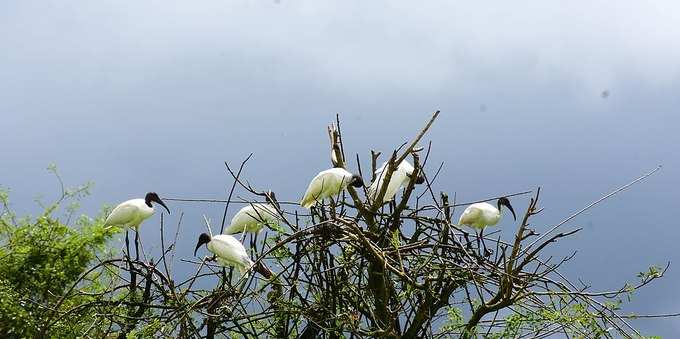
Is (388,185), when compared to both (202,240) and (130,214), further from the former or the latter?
(130,214)

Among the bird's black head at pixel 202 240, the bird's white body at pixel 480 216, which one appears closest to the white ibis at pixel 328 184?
the bird's black head at pixel 202 240

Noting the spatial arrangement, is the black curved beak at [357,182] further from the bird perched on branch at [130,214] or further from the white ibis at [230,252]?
the bird perched on branch at [130,214]

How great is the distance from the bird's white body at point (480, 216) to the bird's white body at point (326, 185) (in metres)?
1.16

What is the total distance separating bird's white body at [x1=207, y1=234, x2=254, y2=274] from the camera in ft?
14.7

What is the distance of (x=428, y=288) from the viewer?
12.7 ft

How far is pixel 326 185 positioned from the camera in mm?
4562

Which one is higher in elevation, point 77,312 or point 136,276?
point 136,276

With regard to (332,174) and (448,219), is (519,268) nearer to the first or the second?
(448,219)

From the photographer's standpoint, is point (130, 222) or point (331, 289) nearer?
point (331, 289)

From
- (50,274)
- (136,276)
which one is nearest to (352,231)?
(136,276)

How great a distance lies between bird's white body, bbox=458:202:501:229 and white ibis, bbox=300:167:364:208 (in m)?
1.16

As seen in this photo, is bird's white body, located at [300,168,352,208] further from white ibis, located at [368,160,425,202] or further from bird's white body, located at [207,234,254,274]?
bird's white body, located at [207,234,254,274]

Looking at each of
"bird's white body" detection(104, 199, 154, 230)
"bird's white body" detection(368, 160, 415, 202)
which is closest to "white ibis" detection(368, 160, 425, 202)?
"bird's white body" detection(368, 160, 415, 202)

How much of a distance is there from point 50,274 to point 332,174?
2.55m
